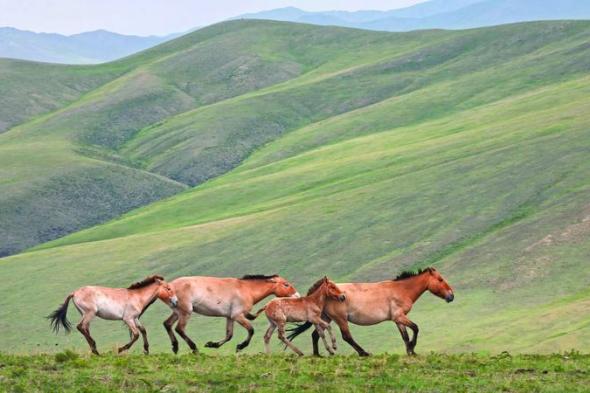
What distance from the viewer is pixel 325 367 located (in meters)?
21.0

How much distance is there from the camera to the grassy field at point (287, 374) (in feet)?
62.8

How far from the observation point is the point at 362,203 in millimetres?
83500

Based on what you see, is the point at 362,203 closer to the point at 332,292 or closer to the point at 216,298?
the point at 216,298

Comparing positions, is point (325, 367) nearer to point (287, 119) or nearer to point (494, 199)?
point (494, 199)

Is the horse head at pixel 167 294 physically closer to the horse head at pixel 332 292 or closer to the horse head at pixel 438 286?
the horse head at pixel 332 292

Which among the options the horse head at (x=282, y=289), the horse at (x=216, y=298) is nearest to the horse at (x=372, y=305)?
the horse head at (x=282, y=289)

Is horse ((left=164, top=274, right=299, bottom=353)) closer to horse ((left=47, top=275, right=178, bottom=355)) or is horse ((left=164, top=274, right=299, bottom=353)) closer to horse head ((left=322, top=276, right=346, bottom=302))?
horse ((left=47, top=275, right=178, bottom=355))

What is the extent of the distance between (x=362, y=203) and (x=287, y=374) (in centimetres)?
6345

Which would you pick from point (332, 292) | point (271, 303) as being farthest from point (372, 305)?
point (271, 303)

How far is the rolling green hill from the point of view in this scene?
180 ft

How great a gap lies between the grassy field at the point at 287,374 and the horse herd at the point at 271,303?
5.22 feet

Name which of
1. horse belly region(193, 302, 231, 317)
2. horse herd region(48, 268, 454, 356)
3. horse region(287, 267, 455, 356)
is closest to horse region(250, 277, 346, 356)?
horse herd region(48, 268, 454, 356)

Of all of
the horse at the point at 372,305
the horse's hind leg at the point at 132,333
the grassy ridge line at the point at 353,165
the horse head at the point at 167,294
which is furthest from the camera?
the grassy ridge line at the point at 353,165

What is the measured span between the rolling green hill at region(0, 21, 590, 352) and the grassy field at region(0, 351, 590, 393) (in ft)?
48.2
